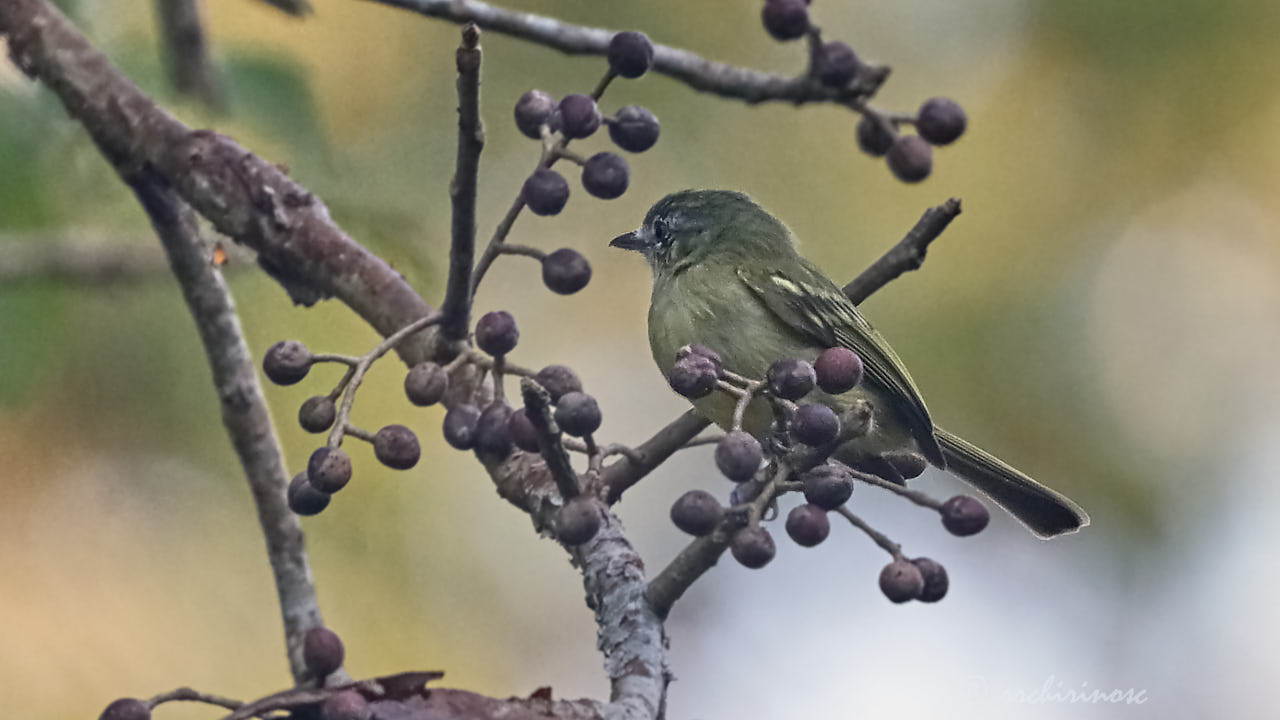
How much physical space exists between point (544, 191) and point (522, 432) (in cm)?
Answer: 41

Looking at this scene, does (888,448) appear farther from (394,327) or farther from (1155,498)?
(1155,498)

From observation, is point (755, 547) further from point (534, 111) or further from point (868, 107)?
point (534, 111)

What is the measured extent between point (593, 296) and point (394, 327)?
98.3 inches

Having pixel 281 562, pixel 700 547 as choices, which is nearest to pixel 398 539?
pixel 281 562

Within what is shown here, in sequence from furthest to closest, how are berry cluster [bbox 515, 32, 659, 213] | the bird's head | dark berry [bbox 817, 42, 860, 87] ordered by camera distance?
the bird's head, berry cluster [bbox 515, 32, 659, 213], dark berry [bbox 817, 42, 860, 87]

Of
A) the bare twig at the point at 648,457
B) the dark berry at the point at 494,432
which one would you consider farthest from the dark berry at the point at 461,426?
the bare twig at the point at 648,457

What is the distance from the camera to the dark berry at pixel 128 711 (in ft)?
6.15

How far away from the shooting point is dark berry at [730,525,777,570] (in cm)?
181

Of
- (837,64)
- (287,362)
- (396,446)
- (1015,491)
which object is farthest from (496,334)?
(1015,491)

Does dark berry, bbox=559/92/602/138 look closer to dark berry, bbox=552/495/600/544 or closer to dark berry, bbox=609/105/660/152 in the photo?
dark berry, bbox=609/105/660/152

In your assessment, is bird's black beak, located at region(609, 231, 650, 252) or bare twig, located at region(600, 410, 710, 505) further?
bird's black beak, located at region(609, 231, 650, 252)

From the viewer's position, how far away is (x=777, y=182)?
16.2 feet

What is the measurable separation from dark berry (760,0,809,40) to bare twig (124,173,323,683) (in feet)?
5.31

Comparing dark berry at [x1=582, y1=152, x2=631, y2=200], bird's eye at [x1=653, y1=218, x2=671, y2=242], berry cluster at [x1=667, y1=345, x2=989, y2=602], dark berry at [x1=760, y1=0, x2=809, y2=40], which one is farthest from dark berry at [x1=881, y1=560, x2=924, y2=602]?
bird's eye at [x1=653, y1=218, x2=671, y2=242]
